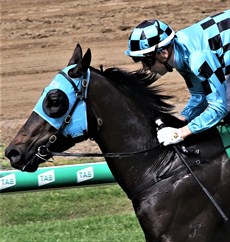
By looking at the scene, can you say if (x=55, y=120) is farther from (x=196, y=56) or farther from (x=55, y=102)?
(x=196, y=56)

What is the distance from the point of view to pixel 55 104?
5348 mm

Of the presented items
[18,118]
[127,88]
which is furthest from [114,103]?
[18,118]

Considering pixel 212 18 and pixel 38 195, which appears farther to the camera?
pixel 38 195

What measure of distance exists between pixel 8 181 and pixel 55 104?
316 centimetres

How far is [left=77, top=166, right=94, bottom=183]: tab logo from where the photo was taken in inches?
330

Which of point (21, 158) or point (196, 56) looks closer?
point (196, 56)

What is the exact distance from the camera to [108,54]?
14.8m

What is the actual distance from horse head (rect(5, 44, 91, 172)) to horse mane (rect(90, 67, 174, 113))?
0.79ft

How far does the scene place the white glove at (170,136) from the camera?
5.36 meters

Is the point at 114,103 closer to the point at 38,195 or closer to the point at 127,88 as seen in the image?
the point at 127,88

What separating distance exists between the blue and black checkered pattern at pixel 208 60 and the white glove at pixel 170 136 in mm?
98

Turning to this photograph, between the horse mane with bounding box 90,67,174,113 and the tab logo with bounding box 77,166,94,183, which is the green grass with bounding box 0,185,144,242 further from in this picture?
the horse mane with bounding box 90,67,174,113

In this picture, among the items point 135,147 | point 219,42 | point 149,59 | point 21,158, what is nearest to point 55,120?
point 21,158

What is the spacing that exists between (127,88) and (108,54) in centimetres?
922
